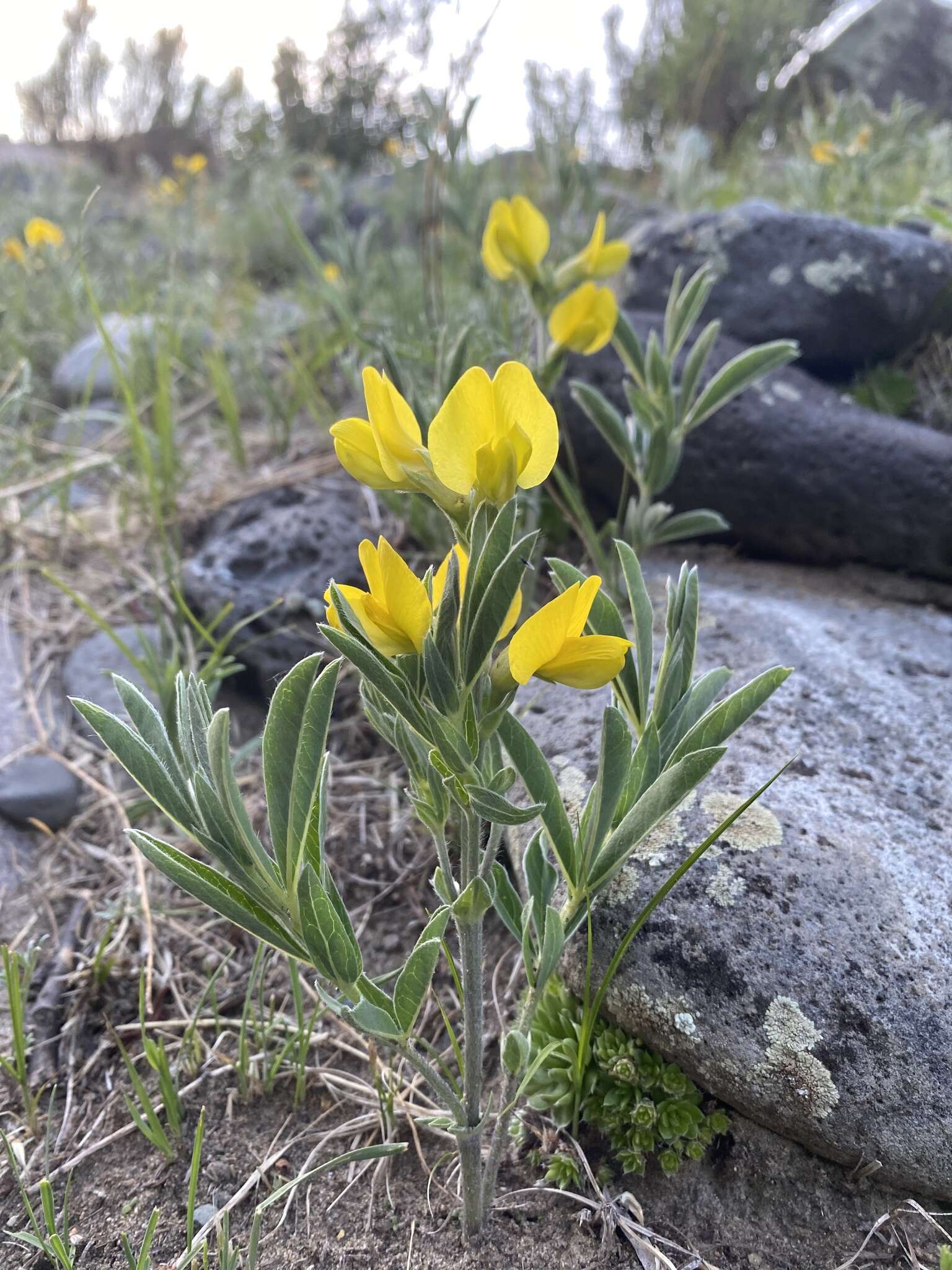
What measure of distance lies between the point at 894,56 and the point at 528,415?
11.7m

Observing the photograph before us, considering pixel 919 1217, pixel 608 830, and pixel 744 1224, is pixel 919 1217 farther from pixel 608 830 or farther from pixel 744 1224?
pixel 608 830

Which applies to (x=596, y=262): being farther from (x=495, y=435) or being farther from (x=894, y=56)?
(x=894, y=56)

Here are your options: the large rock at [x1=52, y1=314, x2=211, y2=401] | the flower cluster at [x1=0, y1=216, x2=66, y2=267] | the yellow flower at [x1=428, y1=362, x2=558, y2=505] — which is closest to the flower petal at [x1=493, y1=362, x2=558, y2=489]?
the yellow flower at [x1=428, y1=362, x2=558, y2=505]

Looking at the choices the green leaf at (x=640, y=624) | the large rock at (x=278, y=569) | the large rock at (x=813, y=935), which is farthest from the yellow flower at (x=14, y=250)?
the green leaf at (x=640, y=624)

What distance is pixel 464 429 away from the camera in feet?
2.55

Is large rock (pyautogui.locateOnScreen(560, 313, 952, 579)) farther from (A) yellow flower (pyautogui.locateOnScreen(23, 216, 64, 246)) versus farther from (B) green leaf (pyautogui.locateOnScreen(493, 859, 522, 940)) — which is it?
(A) yellow flower (pyautogui.locateOnScreen(23, 216, 64, 246))

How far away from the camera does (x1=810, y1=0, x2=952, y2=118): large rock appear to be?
9.41 metres

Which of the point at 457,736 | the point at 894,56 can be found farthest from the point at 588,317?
the point at 894,56

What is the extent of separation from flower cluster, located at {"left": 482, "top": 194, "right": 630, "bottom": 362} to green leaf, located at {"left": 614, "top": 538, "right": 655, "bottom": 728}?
2.15 ft

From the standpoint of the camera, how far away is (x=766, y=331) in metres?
2.49

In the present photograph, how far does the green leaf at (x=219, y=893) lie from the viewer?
0.87 m

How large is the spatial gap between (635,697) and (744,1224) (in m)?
0.70

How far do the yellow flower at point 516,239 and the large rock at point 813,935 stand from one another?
0.91 m

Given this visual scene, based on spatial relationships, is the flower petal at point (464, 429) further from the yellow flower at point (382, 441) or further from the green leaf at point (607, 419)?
the green leaf at point (607, 419)
